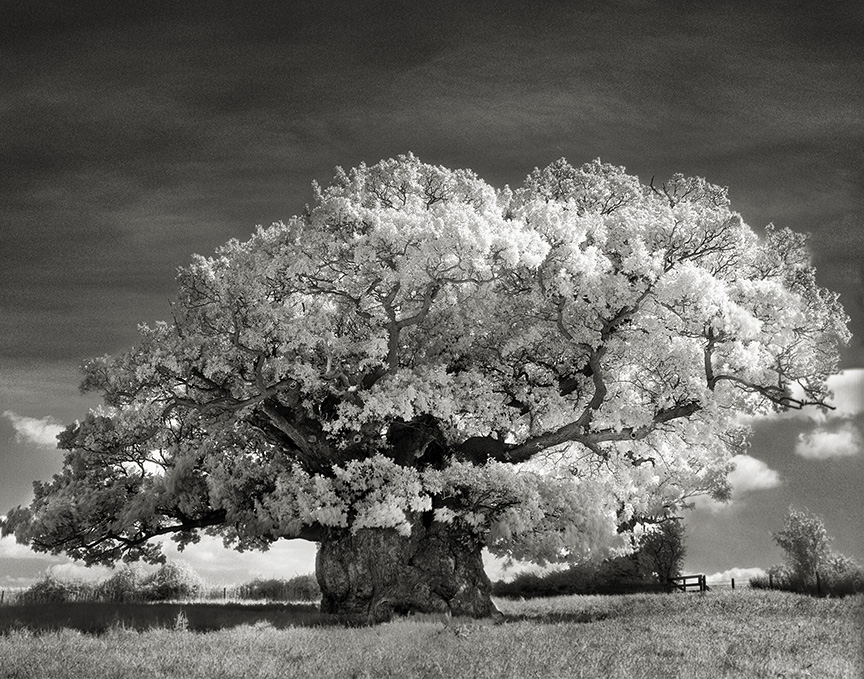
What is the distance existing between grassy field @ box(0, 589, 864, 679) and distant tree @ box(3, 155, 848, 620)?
270 centimetres

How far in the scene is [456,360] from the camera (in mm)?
19047

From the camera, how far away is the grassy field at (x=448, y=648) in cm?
912

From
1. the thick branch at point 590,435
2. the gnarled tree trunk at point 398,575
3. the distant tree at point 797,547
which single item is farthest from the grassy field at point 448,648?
the distant tree at point 797,547

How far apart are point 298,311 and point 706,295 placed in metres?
8.53

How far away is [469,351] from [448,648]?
8.71 m

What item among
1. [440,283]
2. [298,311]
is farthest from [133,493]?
[440,283]

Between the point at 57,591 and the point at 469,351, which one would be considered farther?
the point at 57,591

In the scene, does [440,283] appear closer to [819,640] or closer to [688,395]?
[688,395]

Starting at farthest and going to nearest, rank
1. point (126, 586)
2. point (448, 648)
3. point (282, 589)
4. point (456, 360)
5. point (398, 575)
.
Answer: point (282, 589) < point (126, 586) < point (456, 360) < point (398, 575) < point (448, 648)

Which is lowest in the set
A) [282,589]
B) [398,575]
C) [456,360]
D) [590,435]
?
[282,589]

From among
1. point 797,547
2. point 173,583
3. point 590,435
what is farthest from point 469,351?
point 173,583

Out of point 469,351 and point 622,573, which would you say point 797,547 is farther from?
point 469,351

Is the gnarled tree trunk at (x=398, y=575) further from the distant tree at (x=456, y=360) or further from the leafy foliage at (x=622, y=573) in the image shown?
the leafy foliage at (x=622, y=573)

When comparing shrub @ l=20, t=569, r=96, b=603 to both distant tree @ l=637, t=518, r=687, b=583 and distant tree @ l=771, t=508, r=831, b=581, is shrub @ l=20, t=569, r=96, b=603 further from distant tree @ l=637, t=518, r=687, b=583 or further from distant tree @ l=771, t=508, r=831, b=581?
distant tree @ l=771, t=508, r=831, b=581
